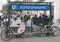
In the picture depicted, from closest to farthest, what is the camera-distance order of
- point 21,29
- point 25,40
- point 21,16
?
1. point 25,40
2. point 21,29
3. point 21,16

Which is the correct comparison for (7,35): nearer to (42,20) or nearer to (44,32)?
(44,32)

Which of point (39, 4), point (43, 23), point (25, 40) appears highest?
point (39, 4)

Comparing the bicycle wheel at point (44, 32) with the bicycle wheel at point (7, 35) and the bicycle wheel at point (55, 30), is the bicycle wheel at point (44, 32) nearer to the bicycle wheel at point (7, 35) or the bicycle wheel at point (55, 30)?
the bicycle wheel at point (55, 30)

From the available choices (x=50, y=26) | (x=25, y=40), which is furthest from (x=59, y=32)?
(x=25, y=40)

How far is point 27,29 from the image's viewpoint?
14273mm

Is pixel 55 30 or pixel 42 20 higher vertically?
pixel 42 20

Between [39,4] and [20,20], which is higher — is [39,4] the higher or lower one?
the higher one

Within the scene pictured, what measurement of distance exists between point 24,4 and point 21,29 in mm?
1924

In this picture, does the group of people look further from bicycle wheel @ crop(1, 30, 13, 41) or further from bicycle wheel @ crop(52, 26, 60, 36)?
bicycle wheel @ crop(1, 30, 13, 41)

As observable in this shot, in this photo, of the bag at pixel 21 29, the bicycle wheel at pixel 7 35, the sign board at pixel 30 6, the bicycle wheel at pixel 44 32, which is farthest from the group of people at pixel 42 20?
the bicycle wheel at pixel 7 35

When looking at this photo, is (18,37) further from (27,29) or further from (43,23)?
(43,23)

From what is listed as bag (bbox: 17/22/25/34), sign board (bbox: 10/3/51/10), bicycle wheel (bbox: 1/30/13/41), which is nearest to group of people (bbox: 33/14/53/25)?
sign board (bbox: 10/3/51/10)

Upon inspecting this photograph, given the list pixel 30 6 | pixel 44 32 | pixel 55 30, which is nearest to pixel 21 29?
pixel 44 32

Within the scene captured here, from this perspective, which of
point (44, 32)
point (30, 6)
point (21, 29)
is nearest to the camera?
point (21, 29)
